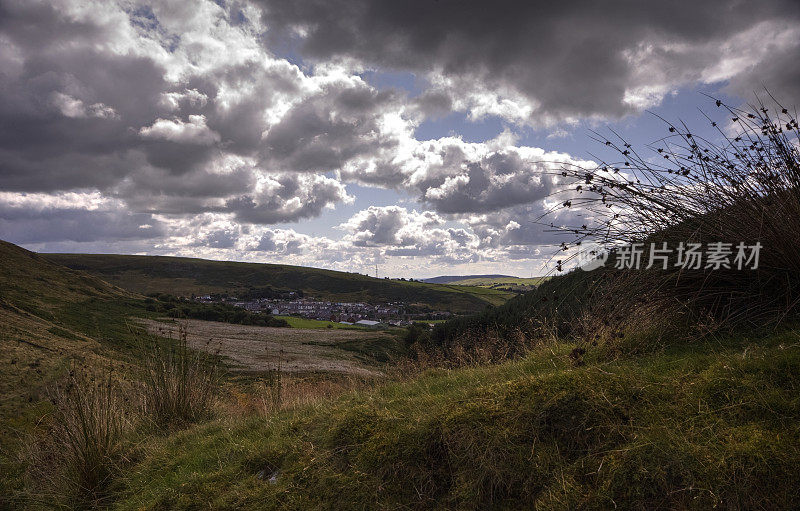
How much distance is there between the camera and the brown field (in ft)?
103

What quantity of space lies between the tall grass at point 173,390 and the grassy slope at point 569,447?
9.77 feet

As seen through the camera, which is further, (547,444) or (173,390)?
(173,390)

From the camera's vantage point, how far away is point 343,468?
11.3 ft

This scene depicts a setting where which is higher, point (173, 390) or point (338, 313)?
point (173, 390)

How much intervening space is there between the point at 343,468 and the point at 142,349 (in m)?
5.66

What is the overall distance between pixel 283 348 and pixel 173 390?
127 feet

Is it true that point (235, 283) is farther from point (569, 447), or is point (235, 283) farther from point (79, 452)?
point (569, 447)

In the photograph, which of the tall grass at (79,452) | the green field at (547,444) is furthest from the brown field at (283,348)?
the green field at (547,444)

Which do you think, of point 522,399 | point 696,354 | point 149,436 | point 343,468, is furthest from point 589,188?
point 149,436

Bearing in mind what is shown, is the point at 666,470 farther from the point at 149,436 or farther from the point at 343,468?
the point at 149,436

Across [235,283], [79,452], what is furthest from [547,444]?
[235,283]

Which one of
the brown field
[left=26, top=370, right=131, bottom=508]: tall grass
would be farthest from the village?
[left=26, top=370, right=131, bottom=508]: tall grass

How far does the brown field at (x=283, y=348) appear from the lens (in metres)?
31.3

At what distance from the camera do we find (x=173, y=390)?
7195mm
